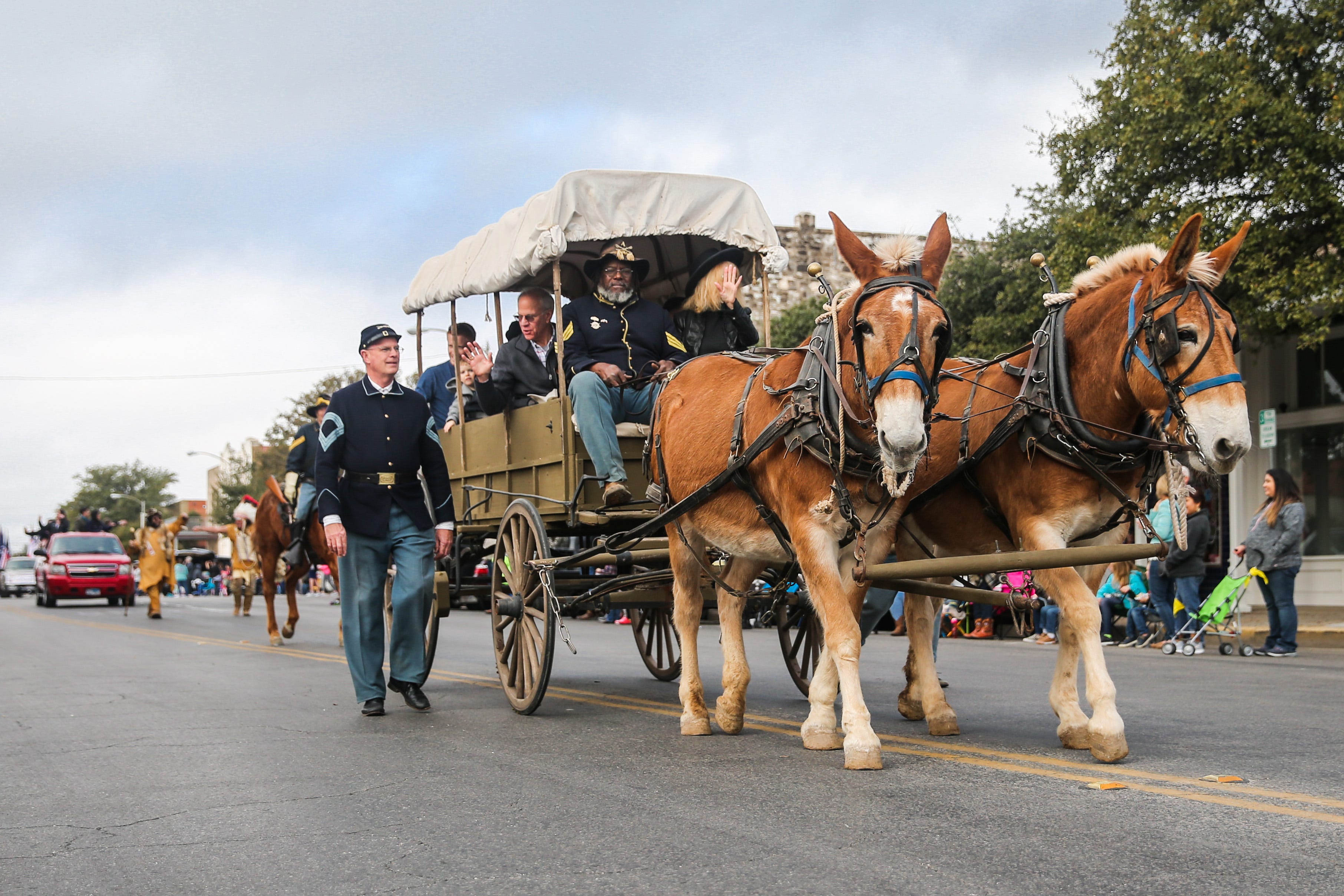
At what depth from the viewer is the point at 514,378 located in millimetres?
9766

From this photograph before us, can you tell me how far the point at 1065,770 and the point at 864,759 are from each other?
0.90 m

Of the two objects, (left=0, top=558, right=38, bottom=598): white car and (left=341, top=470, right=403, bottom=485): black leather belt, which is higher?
(left=341, top=470, right=403, bottom=485): black leather belt

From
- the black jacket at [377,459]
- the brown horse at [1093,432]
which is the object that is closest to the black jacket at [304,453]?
the black jacket at [377,459]

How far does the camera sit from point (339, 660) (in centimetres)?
1331

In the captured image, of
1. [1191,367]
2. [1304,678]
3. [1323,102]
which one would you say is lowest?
[1304,678]

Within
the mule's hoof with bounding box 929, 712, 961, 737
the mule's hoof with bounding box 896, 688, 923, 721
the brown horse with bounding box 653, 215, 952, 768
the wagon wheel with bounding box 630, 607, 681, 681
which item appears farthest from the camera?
the wagon wheel with bounding box 630, 607, 681, 681

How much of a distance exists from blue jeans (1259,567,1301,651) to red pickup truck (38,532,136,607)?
27575mm

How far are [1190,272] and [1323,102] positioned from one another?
13122mm

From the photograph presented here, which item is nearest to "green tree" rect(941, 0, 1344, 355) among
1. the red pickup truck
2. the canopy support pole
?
the canopy support pole

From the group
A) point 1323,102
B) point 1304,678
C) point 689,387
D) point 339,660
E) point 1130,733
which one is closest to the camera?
point 1130,733

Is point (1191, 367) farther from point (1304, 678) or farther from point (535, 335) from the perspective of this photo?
point (1304, 678)

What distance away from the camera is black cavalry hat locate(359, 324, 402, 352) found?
8492mm

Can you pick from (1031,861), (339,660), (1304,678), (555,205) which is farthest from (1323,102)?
(1031,861)

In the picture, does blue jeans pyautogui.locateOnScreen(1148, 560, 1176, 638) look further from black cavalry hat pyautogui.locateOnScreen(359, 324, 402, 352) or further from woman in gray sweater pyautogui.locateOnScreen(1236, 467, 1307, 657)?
black cavalry hat pyautogui.locateOnScreen(359, 324, 402, 352)
